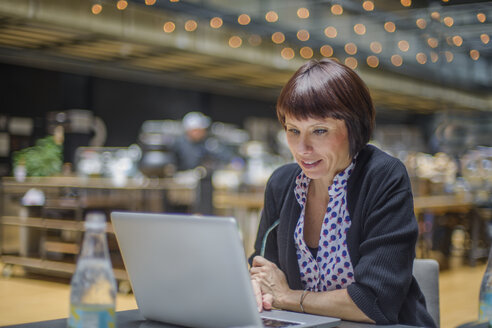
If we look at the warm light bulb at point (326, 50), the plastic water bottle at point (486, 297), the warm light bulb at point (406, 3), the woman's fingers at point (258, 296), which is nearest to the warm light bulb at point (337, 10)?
the warm light bulb at point (326, 50)

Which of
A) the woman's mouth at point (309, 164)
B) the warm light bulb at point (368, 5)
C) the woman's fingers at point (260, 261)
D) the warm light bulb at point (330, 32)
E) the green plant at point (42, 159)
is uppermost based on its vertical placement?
the warm light bulb at point (368, 5)

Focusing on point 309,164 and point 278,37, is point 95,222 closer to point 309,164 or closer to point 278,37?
point 309,164

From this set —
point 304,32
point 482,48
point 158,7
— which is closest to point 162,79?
point 304,32

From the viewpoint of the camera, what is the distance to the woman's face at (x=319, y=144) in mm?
1519

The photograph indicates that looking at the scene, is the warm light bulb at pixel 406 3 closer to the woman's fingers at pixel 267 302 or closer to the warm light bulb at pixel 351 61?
the warm light bulb at pixel 351 61

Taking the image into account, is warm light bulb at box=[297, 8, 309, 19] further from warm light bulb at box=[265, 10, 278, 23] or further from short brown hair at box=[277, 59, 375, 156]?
short brown hair at box=[277, 59, 375, 156]

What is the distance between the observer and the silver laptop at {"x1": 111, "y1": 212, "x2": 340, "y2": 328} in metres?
1.11

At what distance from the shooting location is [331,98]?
4.97 ft

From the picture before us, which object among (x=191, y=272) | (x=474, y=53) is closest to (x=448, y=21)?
(x=474, y=53)

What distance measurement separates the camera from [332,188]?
159 centimetres

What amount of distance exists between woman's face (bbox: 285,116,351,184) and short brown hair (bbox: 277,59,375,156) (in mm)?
16

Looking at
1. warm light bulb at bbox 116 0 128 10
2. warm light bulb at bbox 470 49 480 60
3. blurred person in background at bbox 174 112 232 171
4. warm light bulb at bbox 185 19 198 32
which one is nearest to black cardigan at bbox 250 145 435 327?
blurred person in background at bbox 174 112 232 171

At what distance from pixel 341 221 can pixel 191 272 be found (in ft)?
1.71

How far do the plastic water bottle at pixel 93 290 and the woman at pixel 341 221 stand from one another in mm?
499
